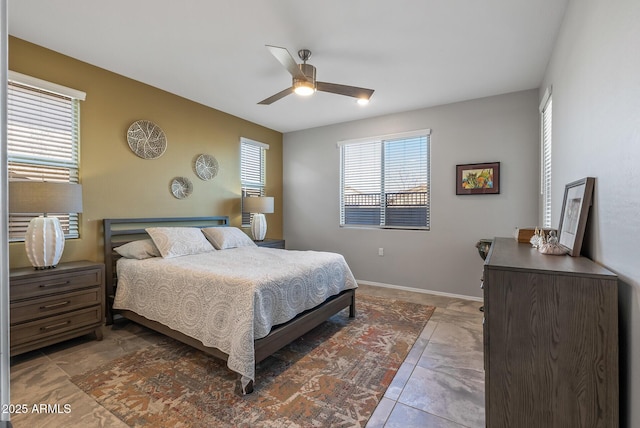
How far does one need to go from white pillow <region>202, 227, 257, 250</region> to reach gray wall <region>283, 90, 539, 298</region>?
1.69 meters

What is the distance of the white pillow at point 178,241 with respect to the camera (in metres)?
3.12

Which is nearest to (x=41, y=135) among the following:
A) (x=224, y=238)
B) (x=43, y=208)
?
(x=43, y=208)

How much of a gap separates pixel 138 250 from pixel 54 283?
721 millimetres

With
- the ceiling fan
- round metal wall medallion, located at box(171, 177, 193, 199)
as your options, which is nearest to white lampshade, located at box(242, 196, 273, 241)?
round metal wall medallion, located at box(171, 177, 193, 199)

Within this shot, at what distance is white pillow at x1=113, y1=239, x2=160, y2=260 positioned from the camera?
3039 mm

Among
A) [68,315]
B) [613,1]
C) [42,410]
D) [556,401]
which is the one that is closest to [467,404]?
[556,401]

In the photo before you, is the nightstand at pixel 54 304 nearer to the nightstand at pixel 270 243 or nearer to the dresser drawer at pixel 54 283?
the dresser drawer at pixel 54 283

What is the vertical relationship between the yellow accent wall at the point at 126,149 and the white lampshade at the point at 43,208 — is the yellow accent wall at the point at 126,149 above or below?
above

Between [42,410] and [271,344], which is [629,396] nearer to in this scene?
[271,344]

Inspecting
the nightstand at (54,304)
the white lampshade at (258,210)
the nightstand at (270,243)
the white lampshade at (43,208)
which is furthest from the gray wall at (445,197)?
the white lampshade at (43,208)

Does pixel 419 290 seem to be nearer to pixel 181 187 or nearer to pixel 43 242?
pixel 181 187

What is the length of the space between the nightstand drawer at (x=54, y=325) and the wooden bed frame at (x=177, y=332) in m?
0.31

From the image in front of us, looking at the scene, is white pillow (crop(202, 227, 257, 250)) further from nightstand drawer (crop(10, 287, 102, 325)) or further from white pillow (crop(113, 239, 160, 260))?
Answer: nightstand drawer (crop(10, 287, 102, 325))

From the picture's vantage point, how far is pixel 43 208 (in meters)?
2.33
